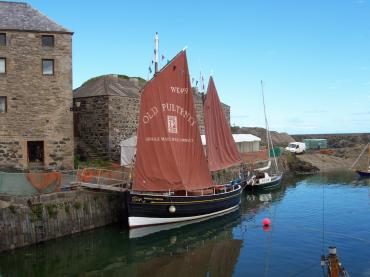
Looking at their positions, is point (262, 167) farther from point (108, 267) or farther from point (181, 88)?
point (108, 267)

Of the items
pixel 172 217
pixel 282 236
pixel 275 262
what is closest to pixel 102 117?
pixel 172 217

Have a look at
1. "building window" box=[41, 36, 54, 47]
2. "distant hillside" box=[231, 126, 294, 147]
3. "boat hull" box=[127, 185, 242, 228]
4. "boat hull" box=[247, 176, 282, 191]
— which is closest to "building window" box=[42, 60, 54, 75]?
"building window" box=[41, 36, 54, 47]

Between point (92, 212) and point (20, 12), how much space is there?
16389 mm

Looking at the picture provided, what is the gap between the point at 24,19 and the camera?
101 ft

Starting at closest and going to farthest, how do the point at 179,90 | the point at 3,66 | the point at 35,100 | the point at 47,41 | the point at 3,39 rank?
the point at 179,90 → the point at 3,39 → the point at 3,66 → the point at 35,100 → the point at 47,41

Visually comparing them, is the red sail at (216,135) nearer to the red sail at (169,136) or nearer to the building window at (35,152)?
the red sail at (169,136)

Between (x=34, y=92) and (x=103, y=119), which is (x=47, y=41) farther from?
(x=103, y=119)

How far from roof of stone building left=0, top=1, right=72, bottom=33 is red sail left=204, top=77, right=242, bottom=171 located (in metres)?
11.0

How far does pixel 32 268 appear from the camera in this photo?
59.2 ft

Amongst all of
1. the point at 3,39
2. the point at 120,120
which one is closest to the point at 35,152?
the point at 3,39

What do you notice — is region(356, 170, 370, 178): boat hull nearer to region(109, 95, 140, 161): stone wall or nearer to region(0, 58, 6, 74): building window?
region(109, 95, 140, 161): stone wall

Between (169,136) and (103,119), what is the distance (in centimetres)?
1267

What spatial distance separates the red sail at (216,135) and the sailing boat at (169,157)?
297 cm

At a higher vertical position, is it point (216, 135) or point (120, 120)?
point (120, 120)
